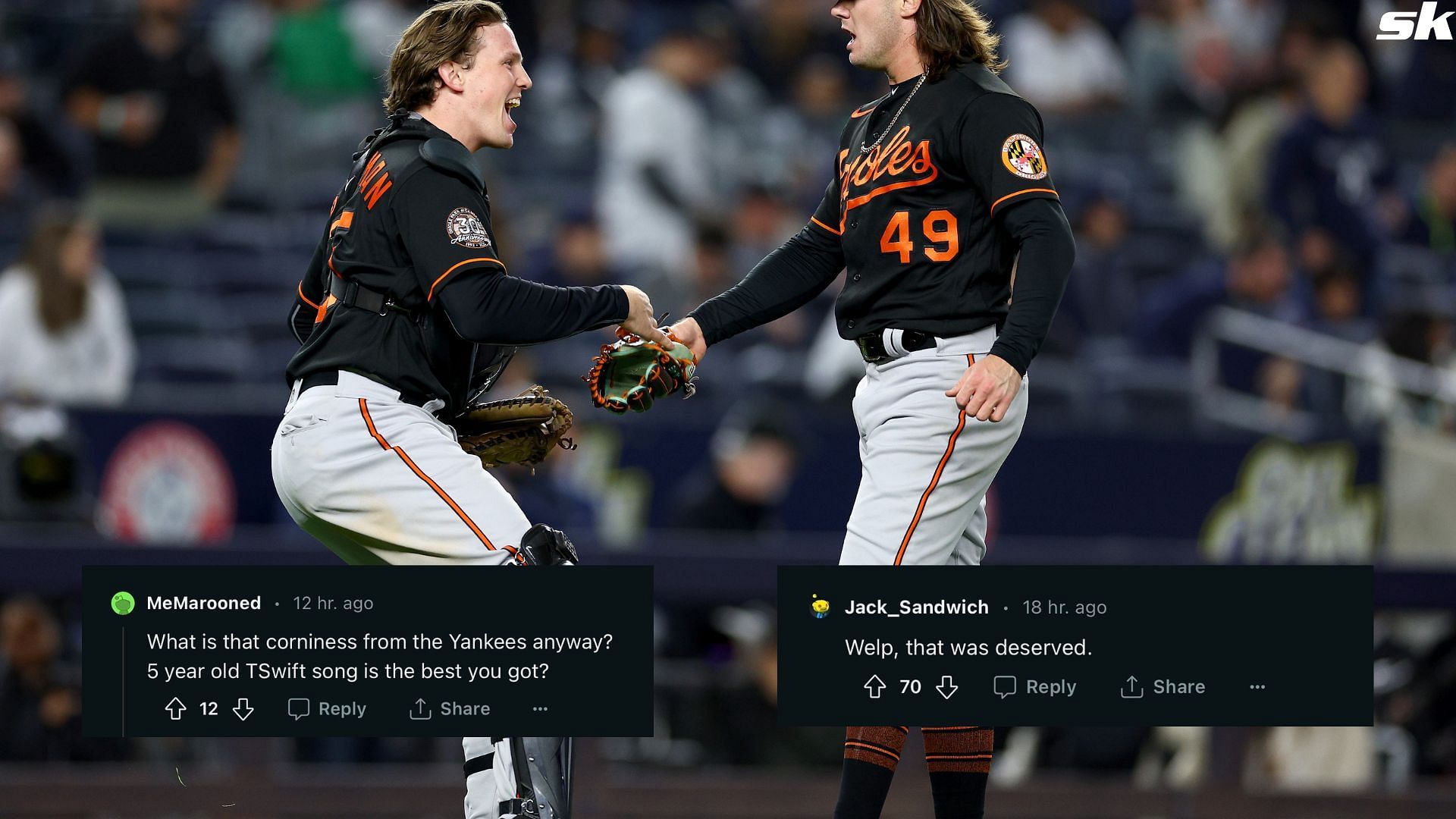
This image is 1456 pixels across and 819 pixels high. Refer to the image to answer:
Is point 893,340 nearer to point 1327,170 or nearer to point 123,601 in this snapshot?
point 123,601

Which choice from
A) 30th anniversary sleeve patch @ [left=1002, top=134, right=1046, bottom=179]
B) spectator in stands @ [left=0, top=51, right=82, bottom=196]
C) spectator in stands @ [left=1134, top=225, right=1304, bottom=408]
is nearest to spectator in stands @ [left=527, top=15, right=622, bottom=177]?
spectator in stands @ [left=0, top=51, right=82, bottom=196]

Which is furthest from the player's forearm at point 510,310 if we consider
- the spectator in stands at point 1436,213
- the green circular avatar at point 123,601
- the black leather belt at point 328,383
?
the spectator in stands at point 1436,213

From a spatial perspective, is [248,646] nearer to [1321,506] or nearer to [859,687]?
[859,687]

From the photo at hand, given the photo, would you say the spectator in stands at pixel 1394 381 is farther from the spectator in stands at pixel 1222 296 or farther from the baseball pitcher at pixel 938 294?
the baseball pitcher at pixel 938 294

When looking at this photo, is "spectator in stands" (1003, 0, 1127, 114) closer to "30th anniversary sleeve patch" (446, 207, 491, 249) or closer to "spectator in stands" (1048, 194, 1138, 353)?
"spectator in stands" (1048, 194, 1138, 353)

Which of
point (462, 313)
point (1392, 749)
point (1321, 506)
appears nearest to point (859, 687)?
point (462, 313)

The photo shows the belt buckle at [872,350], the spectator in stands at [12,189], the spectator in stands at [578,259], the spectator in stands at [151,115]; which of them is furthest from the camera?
the spectator in stands at [151,115]
